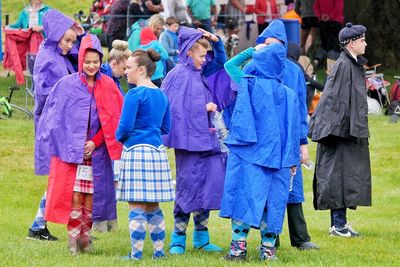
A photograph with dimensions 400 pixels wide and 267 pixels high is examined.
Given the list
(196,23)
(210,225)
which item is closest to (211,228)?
(210,225)

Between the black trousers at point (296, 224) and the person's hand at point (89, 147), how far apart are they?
1957 mm

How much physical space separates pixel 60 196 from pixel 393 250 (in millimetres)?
3220

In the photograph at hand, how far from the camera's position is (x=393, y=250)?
34.8 feet

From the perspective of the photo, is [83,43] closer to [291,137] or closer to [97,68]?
[97,68]

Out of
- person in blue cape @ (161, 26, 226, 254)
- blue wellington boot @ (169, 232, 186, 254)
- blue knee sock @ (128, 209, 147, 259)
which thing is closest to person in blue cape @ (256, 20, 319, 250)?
person in blue cape @ (161, 26, 226, 254)

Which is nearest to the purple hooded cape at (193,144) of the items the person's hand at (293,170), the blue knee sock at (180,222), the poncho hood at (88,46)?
Result: the blue knee sock at (180,222)

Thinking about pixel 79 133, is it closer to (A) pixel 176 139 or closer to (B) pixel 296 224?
(A) pixel 176 139

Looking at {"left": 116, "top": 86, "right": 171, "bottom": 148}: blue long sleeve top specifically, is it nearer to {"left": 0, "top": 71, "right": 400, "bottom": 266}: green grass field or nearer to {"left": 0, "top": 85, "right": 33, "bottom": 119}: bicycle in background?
{"left": 0, "top": 71, "right": 400, "bottom": 266}: green grass field

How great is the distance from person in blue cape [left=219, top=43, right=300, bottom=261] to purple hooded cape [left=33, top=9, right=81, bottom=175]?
1934 millimetres

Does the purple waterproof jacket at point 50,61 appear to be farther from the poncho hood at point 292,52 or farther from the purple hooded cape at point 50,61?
the poncho hood at point 292,52

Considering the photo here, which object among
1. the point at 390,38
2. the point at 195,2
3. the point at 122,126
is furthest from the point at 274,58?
the point at 390,38

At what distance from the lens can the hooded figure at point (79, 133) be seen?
957 centimetres

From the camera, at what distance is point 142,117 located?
9.23 meters

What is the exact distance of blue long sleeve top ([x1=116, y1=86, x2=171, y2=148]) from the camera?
911cm
